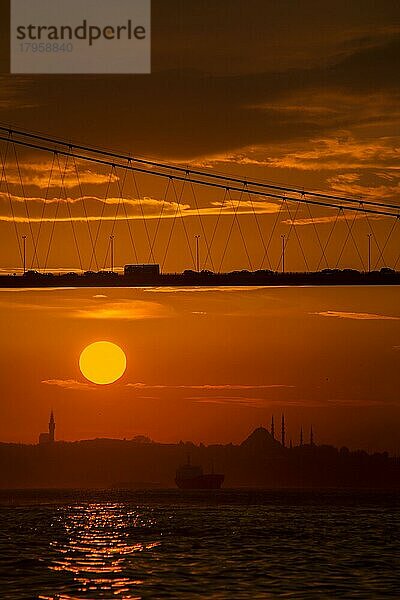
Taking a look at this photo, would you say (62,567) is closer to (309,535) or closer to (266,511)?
(309,535)

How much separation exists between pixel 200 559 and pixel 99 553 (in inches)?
306

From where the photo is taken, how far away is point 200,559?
225 ft

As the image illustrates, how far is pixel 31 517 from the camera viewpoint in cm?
12406

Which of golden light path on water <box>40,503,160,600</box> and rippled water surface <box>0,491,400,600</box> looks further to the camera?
golden light path on water <box>40,503,160,600</box>

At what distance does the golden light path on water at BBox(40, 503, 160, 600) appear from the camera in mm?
57062

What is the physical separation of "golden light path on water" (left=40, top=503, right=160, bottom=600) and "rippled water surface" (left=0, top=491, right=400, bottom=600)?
48 millimetres

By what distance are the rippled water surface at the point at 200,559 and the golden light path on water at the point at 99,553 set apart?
5 cm

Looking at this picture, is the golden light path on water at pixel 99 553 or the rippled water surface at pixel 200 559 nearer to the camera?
the rippled water surface at pixel 200 559

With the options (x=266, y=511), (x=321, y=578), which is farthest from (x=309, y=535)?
(x=266, y=511)

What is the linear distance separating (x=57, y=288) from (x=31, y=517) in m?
32.3

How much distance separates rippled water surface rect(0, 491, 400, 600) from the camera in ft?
181

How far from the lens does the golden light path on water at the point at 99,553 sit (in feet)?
187

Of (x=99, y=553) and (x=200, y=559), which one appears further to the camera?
(x=99, y=553)

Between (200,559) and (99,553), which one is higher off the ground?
(99,553)
